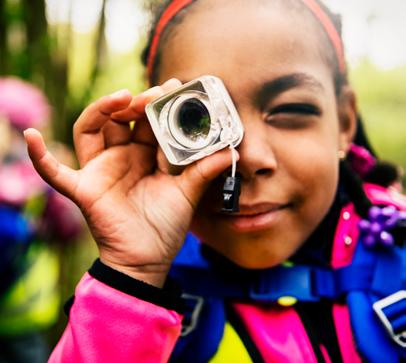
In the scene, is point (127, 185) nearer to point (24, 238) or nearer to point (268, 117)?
point (268, 117)

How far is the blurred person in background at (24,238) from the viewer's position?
2.16 meters

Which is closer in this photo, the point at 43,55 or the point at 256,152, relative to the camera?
the point at 256,152

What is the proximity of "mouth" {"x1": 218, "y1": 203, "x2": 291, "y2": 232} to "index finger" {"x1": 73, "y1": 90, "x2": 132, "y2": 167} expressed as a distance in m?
0.31

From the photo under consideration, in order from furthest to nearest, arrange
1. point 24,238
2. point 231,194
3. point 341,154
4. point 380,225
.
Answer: point 24,238, point 341,154, point 380,225, point 231,194

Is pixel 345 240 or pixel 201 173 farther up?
pixel 201 173

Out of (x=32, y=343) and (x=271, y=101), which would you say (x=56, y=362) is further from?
(x=32, y=343)

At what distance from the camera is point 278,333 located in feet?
3.27

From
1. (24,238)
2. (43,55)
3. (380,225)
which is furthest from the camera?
(43,55)

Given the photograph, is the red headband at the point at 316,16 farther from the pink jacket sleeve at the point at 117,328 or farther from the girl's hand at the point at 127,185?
the pink jacket sleeve at the point at 117,328

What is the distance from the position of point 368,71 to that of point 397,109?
80cm

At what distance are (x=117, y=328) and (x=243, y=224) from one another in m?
0.29

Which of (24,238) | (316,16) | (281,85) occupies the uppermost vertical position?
(316,16)

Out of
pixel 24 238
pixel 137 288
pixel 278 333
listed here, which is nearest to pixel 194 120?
pixel 137 288

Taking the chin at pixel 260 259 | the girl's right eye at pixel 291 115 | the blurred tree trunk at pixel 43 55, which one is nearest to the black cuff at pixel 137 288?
the chin at pixel 260 259
